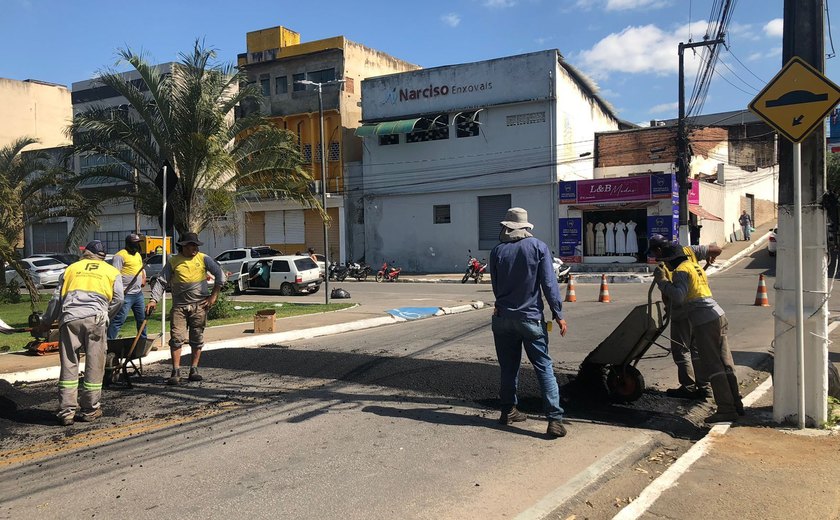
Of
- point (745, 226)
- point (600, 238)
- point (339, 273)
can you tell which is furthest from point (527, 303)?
point (745, 226)

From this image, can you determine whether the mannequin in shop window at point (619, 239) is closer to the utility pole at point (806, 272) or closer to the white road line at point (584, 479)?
the utility pole at point (806, 272)

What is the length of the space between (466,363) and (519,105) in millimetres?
24422

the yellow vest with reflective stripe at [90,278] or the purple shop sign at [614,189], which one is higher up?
the purple shop sign at [614,189]

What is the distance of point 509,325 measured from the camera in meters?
5.22

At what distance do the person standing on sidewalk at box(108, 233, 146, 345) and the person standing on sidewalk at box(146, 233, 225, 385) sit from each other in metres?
1.57

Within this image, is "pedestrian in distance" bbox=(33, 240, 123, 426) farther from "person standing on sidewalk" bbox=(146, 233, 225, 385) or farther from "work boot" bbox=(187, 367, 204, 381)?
"work boot" bbox=(187, 367, 204, 381)

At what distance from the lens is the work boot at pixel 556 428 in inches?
203

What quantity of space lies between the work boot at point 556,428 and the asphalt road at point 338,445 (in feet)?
0.22

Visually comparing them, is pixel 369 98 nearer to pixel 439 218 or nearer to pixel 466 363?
pixel 439 218

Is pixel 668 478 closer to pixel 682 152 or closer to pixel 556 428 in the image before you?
pixel 556 428

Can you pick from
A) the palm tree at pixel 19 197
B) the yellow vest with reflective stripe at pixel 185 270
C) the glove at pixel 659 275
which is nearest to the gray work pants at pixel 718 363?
the glove at pixel 659 275

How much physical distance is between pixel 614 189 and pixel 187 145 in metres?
20.2

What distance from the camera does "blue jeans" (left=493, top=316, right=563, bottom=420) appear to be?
16.9ft

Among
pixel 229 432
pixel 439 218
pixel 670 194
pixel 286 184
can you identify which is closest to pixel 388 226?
pixel 439 218
